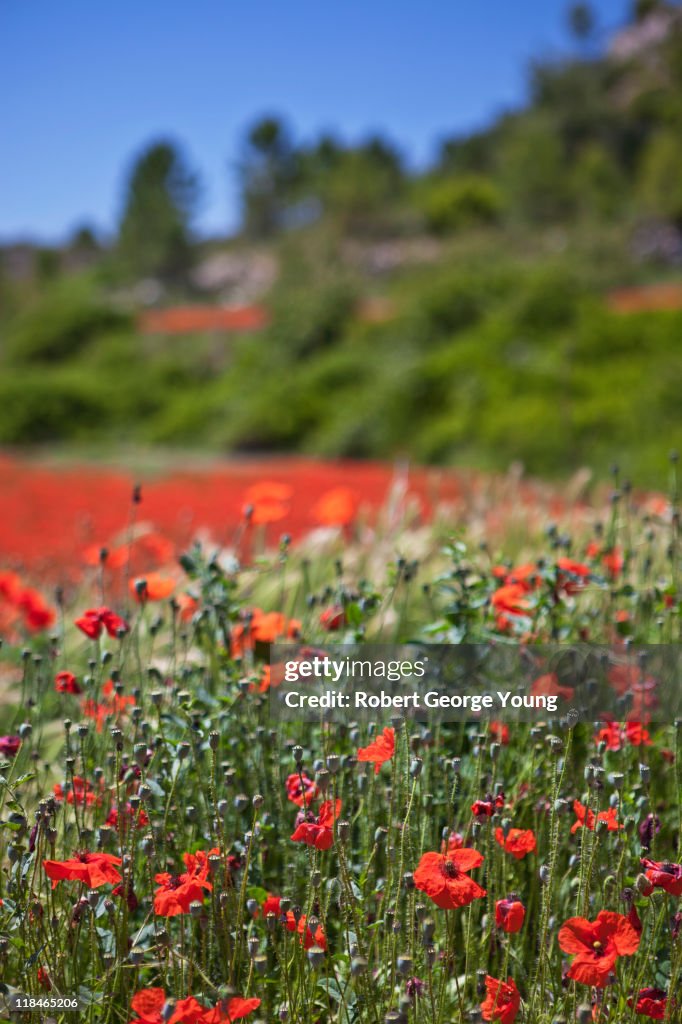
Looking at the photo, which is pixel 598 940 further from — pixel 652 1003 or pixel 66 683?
pixel 66 683

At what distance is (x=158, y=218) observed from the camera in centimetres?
3591

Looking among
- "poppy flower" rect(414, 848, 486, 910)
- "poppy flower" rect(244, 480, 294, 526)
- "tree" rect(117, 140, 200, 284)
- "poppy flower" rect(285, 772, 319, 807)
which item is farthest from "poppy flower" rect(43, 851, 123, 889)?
"tree" rect(117, 140, 200, 284)

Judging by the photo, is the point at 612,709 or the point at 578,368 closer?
the point at 612,709

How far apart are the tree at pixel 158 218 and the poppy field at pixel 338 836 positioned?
115 feet

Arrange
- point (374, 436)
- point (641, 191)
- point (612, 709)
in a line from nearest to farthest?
point (612, 709) < point (374, 436) < point (641, 191)

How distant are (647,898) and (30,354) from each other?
2434 centimetres

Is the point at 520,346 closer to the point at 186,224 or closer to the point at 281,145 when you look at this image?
the point at 186,224

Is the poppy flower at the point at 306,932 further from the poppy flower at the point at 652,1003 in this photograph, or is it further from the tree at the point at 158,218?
the tree at the point at 158,218

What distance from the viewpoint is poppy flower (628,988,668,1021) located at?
135 centimetres

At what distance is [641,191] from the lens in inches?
1206

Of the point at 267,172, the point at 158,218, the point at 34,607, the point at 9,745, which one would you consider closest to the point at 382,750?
the point at 9,745

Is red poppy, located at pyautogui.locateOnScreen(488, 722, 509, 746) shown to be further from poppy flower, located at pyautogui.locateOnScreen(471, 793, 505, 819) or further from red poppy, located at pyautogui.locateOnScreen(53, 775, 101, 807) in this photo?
red poppy, located at pyautogui.locateOnScreen(53, 775, 101, 807)

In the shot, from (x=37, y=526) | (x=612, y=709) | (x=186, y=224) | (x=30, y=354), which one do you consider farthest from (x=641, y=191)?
(x=612, y=709)

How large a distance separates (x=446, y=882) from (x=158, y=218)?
36.8m
